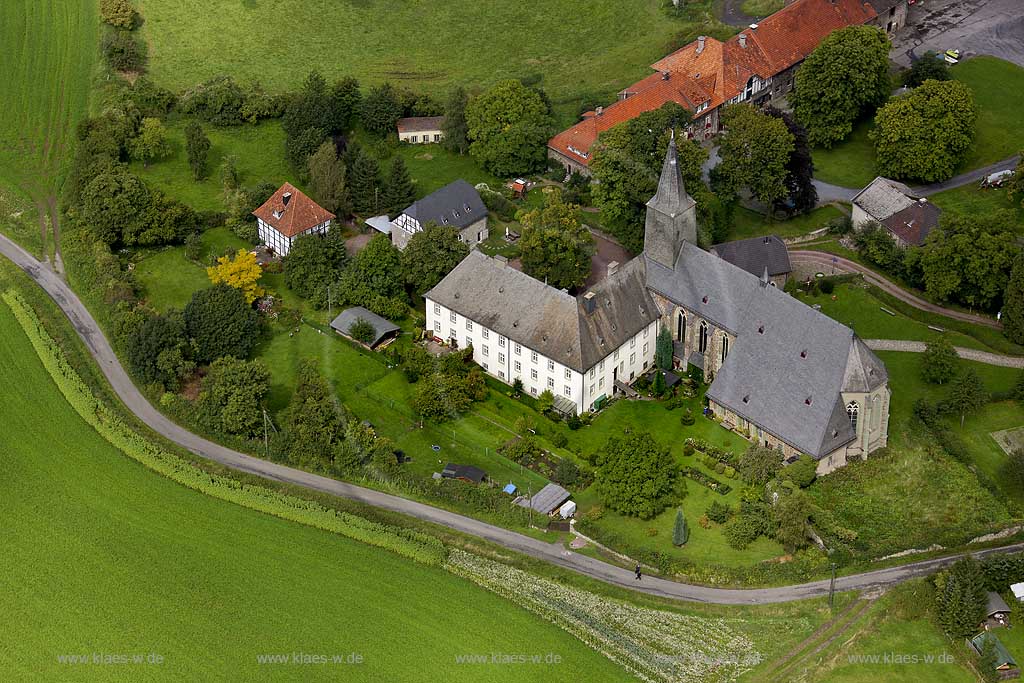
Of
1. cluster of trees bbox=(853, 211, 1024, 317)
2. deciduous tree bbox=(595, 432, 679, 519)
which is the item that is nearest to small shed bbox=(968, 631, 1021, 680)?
deciduous tree bbox=(595, 432, 679, 519)

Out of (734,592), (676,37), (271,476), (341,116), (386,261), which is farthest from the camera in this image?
(676,37)

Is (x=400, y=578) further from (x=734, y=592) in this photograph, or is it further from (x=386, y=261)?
(x=386, y=261)

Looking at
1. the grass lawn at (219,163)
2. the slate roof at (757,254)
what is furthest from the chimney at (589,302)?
the grass lawn at (219,163)

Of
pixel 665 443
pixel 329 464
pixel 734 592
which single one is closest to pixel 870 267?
pixel 665 443

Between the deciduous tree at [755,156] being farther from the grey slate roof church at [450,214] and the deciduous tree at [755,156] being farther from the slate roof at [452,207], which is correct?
the slate roof at [452,207]

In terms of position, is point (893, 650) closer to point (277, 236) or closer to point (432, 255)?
point (432, 255)

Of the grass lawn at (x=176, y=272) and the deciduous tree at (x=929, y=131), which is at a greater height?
the deciduous tree at (x=929, y=131)

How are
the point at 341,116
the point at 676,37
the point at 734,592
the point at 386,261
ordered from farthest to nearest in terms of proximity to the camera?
the point at 676,37 < the point at 341,116 < the point at 386,261 < the point at 734,592
